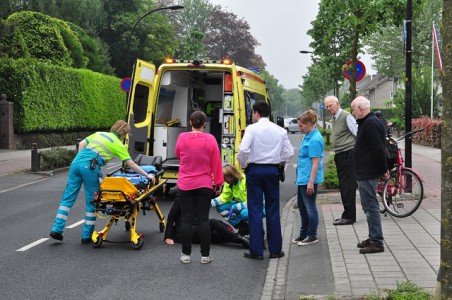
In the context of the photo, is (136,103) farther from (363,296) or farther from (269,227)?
(363,296)

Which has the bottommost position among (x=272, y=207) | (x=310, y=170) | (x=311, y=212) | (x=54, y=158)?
(x=311, y=212)

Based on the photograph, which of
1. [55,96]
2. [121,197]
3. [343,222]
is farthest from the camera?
[55,96]

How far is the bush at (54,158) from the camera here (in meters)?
19.0

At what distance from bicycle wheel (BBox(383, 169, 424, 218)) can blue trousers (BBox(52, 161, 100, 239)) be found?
432 cm

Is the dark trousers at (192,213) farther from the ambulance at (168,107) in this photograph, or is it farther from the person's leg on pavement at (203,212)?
the ambulance at (168,107)

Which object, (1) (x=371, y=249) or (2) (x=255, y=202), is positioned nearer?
(1) (x=371, y=249)

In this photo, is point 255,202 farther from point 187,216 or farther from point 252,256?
point 187,216

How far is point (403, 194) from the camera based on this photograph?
9273 millimetres

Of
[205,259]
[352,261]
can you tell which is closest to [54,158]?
[205,259]

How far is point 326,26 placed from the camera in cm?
1838

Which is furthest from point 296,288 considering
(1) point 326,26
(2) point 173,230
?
(1) point 326,26

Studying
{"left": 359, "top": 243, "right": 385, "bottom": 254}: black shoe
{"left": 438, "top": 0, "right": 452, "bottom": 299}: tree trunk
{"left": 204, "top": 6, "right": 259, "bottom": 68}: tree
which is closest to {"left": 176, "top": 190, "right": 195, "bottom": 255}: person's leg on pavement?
{"left": 359, "top": 243, "right": 385, "bottom": 254}: black shoe

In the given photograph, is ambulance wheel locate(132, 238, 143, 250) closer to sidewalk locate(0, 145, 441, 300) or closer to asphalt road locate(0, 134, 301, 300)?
asphalt road locate(0, 134, 301, 300)

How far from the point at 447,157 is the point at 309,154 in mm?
3588
